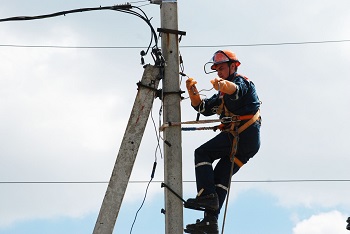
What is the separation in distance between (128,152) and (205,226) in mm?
1020

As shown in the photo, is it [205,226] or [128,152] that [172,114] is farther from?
[205,226]

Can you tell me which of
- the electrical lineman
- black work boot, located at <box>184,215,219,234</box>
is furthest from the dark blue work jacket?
black work boot, located at <box>184,215,219,234</box>

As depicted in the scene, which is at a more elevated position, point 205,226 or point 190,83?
point 190,83

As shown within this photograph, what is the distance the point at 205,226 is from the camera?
327 inches

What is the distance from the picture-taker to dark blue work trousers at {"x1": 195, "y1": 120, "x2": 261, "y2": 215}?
8.59 meters

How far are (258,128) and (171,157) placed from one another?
942 millimetres

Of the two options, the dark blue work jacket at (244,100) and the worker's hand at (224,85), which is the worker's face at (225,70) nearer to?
the dark blue work jacket at (244,100)

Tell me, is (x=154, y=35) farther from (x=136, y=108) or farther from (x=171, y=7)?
(x=136, y=108)

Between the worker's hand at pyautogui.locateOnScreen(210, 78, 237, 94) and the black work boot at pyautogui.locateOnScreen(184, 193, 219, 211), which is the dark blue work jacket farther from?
the black work boot at pyautogui.locateOnScreen(184, 193, 219, 211)

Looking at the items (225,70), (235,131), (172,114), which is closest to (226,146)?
(235,131)

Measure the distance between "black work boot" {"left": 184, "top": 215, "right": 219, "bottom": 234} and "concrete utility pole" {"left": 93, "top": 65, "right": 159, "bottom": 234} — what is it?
0.74 m

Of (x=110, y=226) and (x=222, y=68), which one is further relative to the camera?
(x=222, y=68)

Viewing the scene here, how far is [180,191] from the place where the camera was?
8.39m

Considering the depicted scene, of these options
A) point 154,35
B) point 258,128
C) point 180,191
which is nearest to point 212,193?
point 180,191
